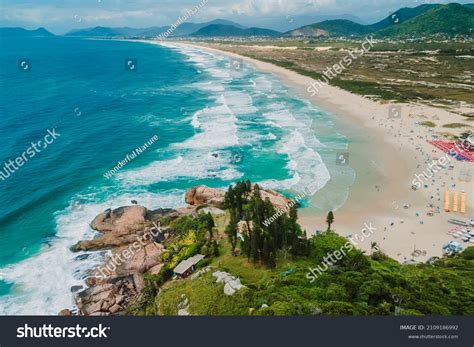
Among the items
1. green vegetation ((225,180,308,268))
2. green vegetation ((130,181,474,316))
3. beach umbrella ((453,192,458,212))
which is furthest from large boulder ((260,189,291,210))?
beach umbrella ((453,192,458,212))

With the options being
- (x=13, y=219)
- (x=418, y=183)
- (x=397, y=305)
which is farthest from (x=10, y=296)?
(x=418, y=183)

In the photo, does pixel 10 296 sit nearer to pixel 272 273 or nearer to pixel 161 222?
pixel 161 222

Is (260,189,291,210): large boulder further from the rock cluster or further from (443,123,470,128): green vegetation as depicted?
(443,123,470,128): green vegetation

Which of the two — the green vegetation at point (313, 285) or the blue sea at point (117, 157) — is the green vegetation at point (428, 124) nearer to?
the blue sea at point (117, 157)

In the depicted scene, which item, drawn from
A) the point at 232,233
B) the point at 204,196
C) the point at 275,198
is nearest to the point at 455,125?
the point at 275,198

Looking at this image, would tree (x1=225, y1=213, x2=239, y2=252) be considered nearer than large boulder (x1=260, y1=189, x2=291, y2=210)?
Yes

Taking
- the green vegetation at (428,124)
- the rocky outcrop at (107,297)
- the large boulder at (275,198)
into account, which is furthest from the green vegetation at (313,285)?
the green vegetation at (428,124)
